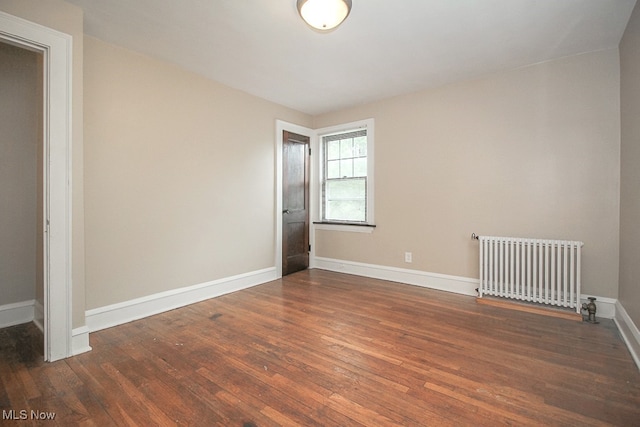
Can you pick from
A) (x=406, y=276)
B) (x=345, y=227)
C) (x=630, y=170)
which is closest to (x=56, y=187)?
(x=345, y=227)

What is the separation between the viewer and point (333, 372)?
6.28 feet

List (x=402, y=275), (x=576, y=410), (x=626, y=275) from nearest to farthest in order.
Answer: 1. (x=576, y=410)
2. (x=626, y=275)
3. (x=402, y=275)

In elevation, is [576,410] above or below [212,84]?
below

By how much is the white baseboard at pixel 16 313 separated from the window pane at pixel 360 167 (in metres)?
4.04

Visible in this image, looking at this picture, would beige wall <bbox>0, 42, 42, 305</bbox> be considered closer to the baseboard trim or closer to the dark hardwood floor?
the dark hardwood floor

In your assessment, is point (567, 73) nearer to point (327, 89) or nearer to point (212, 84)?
point (327, 89)

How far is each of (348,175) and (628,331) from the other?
344 centimetres

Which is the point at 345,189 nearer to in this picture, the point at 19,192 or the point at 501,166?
the point at 501,166

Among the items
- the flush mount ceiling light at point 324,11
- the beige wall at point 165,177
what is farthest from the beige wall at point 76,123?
the flush mount ceiling light at point 324,11

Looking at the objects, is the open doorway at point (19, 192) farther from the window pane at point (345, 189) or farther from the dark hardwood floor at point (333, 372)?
the window pane at point (345, 189)

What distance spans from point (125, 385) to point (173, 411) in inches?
18.2

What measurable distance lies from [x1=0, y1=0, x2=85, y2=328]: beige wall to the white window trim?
10.6 feet

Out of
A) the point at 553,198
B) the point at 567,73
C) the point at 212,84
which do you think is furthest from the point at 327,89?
the point at 553,198

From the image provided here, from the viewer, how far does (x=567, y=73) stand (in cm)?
292
